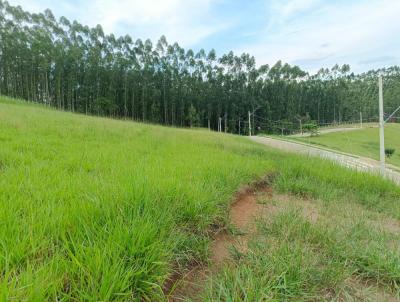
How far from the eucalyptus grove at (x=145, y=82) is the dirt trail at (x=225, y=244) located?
42.3 meters

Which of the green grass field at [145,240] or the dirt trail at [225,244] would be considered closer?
the green grass field at [145,240]

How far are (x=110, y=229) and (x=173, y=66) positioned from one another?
5277 cm

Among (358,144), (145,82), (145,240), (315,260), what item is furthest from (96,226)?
(145,82)

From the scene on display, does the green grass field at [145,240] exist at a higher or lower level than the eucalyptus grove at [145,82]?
lower

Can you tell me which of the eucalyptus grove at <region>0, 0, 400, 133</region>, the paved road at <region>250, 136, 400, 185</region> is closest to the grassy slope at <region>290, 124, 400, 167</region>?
the paved road at <region>250, 136, 400, 185</region>

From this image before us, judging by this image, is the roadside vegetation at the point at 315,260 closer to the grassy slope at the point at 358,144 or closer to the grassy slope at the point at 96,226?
the grassy slope at the point at 96,226

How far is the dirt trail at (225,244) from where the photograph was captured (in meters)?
1.55

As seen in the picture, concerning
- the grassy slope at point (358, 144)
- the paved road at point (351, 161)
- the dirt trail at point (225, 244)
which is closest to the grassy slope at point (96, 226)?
the dirt trail at point (225, 244)

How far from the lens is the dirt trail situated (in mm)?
1554

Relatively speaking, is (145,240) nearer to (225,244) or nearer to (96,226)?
(96,226)

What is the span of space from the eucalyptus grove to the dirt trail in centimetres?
4229

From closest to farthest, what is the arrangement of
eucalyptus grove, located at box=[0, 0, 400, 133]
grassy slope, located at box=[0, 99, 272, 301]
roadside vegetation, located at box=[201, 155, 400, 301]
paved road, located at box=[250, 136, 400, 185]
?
grassy slope, located at box=[0, 99, 272, 301] → roadside vegetation, located at box=[201, 155, 400, 301] → paved road, located at box=[250, 136, 400, 185] → eucalyptus grove, located at box=[0, 0, 400, 133]

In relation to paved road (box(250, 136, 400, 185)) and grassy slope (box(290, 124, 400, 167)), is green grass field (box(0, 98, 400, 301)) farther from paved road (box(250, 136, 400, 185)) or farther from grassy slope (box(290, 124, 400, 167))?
grassy slope (box(290, 124, 400, 167))

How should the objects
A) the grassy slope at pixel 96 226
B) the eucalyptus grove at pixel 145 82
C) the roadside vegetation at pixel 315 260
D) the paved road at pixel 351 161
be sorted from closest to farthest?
the grassy slope at pixel 96 226 < the roadside vegetation at pixel 315 260 < the paved road at pixel 351 161 < the eucalyptus grove at pixel 145 82
